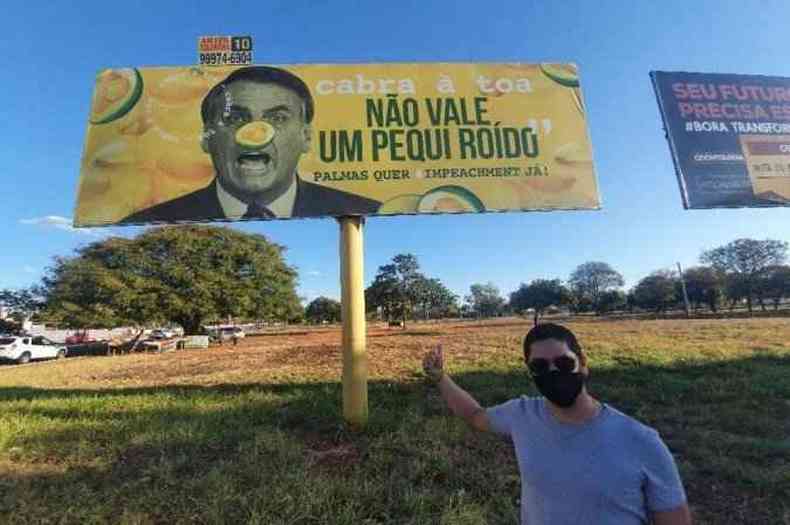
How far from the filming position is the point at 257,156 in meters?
6.43

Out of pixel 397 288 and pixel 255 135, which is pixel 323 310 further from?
pixel 255 135

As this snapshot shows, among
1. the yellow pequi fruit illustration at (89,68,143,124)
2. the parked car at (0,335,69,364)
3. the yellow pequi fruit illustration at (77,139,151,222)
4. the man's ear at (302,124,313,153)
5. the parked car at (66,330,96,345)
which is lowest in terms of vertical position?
the parked car at (0,335,69,364)

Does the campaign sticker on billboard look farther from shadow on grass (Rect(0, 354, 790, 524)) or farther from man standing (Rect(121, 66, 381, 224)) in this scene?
shadow on grass (Rect(0, 354, 790, 524))

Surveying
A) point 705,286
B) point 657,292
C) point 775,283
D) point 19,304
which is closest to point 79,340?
point 19,304

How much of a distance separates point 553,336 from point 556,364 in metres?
0.11

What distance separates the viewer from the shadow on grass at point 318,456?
3.61m

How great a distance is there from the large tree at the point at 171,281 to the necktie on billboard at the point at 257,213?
26865 mm

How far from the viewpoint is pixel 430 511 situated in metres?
3.59

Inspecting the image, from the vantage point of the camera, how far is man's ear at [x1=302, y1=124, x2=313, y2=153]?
21.2 ft

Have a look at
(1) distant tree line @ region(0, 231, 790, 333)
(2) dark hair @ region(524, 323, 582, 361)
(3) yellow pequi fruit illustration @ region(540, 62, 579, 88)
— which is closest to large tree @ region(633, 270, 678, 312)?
(1) distant tree line @ region(0, 231, 790, 333)

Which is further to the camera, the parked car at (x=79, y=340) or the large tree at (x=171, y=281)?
the parked car at (x=79, y=340)

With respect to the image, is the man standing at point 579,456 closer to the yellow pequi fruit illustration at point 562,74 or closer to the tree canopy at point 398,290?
the yellow pequi fruit illustration at point 562,74

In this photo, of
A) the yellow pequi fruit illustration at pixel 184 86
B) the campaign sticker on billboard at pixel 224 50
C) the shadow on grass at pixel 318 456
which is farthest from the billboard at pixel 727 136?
the yellow pequi fruit illustration at pixel 184 86

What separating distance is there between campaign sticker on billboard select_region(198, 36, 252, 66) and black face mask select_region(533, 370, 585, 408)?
6.76m
